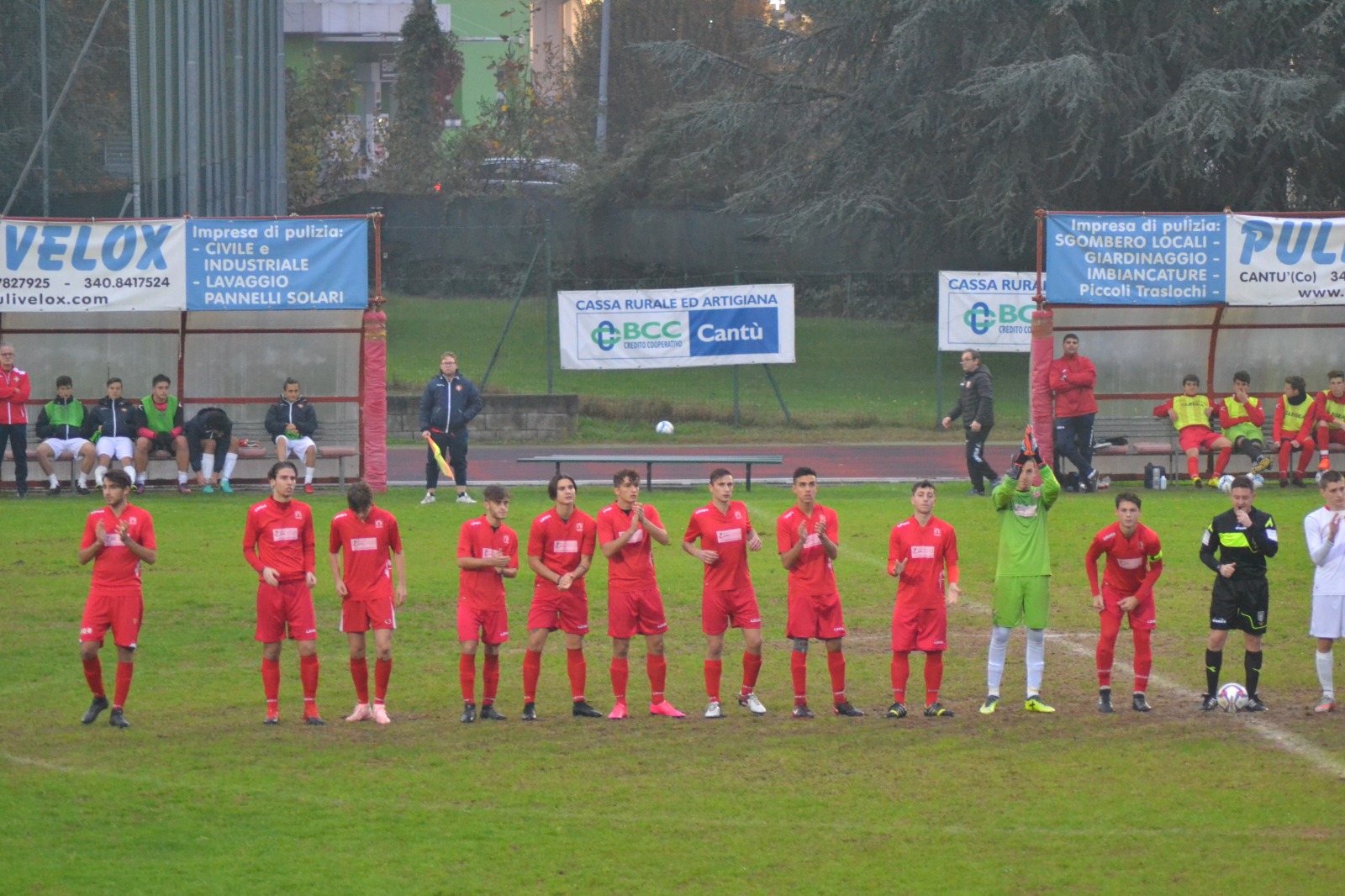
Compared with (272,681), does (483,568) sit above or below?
above

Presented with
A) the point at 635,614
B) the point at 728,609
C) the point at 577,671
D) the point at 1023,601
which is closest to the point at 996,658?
the point at 1023,601

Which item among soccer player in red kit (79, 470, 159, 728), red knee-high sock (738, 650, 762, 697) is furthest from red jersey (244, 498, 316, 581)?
red knee-high sock (738, 650, 762, 697)

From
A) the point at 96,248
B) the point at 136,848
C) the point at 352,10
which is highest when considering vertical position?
the point at 352,10

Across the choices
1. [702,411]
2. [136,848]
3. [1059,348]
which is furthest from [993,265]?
[136,848]

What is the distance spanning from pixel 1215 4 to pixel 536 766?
3154 centimetres

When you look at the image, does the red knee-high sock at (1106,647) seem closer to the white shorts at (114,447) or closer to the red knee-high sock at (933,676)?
the red knee-high sock at (933,676)

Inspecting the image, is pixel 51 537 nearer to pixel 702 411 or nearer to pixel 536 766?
pixel 536 766

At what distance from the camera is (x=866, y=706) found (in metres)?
11.8

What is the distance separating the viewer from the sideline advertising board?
21469 millimetres

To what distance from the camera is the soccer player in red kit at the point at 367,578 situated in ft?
36.5

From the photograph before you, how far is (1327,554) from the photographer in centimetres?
1126

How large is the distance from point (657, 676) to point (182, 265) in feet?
42.4

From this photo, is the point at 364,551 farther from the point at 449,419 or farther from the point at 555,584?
the point at 449,419

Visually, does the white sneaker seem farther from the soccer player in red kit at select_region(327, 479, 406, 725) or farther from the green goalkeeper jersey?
the soccer player in red kit at select_region(327, 479, 406, 725)
